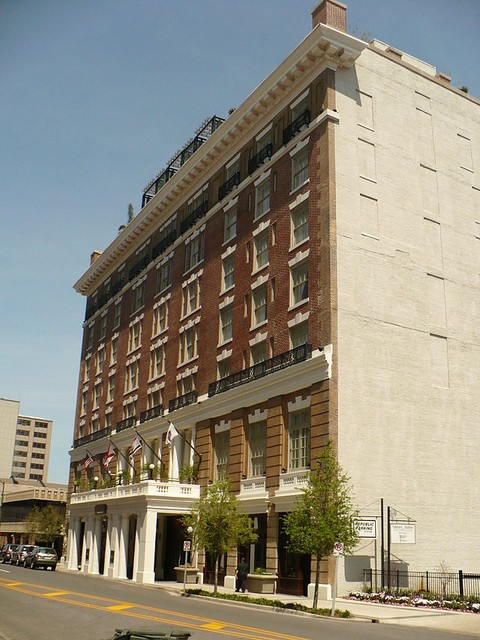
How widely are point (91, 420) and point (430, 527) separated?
4467cm

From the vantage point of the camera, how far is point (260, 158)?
4744 centimetres

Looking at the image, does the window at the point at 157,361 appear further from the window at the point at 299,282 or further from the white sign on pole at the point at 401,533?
the white sign on pole at the point at 401,533

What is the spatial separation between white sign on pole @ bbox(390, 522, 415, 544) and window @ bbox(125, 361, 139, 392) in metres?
33.5

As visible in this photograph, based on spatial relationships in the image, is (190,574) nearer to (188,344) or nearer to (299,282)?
(188,344)

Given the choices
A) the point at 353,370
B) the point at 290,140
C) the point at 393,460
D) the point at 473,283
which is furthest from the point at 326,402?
the point at 290,140

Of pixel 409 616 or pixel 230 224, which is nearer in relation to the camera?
pixel 409 616

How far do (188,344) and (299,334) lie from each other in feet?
52.5

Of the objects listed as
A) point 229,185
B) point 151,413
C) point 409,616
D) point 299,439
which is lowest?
point 409,616

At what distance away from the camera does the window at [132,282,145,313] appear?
216 feet

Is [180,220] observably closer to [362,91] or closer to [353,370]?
[362,91]

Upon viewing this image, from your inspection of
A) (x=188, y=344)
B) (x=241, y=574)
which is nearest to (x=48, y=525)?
(x=188, y=344)

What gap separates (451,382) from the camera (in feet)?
135

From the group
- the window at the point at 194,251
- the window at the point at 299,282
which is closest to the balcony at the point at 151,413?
the window at the point at 194,251

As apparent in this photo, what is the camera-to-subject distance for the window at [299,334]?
40.1m
